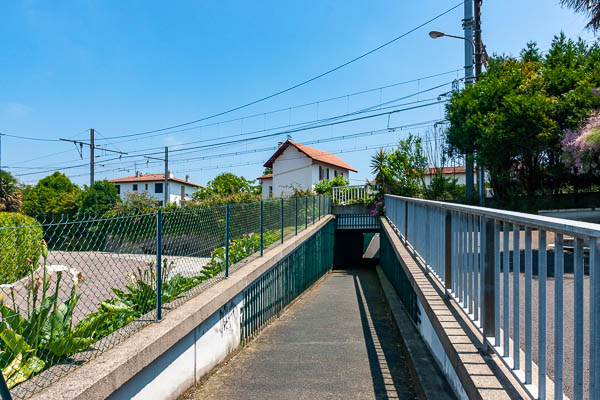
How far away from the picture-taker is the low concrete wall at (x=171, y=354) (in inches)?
119

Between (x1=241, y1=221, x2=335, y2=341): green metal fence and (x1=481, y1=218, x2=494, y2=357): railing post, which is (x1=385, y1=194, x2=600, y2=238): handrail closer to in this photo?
(x1=481, y1=218, x2=494, y2=357): railing post

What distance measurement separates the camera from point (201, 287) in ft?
18.5

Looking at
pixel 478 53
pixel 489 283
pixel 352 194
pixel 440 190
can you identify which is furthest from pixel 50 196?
pixel 489 283

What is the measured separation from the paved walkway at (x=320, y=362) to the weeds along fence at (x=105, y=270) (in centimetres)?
118

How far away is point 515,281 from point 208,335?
3812 millimetres

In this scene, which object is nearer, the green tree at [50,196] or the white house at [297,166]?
the green tree at [50,196]

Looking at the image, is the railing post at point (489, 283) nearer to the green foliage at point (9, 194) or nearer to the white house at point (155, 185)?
the green foliage at point (9, 194)

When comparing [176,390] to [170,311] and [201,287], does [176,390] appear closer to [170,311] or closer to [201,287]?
[170,311]

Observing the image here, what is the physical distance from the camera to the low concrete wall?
302 cm

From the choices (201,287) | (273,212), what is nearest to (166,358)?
(201,287)

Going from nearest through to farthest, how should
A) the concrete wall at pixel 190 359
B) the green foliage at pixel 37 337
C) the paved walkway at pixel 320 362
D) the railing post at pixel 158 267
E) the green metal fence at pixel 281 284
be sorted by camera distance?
the green foliage at pixel 37 337, the concrete wall at pixel 190 359, the railing post at pixel 158 267, the paved walkway at pixel 320 362, the green metal fence at pixel 281 284

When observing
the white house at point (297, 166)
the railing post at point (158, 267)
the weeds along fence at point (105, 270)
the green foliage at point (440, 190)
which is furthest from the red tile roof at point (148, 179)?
the railing post at point (158, 267)

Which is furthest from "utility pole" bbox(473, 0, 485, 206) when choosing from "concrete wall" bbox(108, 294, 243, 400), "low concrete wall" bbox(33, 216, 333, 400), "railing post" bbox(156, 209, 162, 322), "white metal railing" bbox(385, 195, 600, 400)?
"railing post" bbox(156, 209, 162, 322)

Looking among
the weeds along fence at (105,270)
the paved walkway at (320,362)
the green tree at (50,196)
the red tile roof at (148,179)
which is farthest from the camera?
the red tile roof at (148,179)
